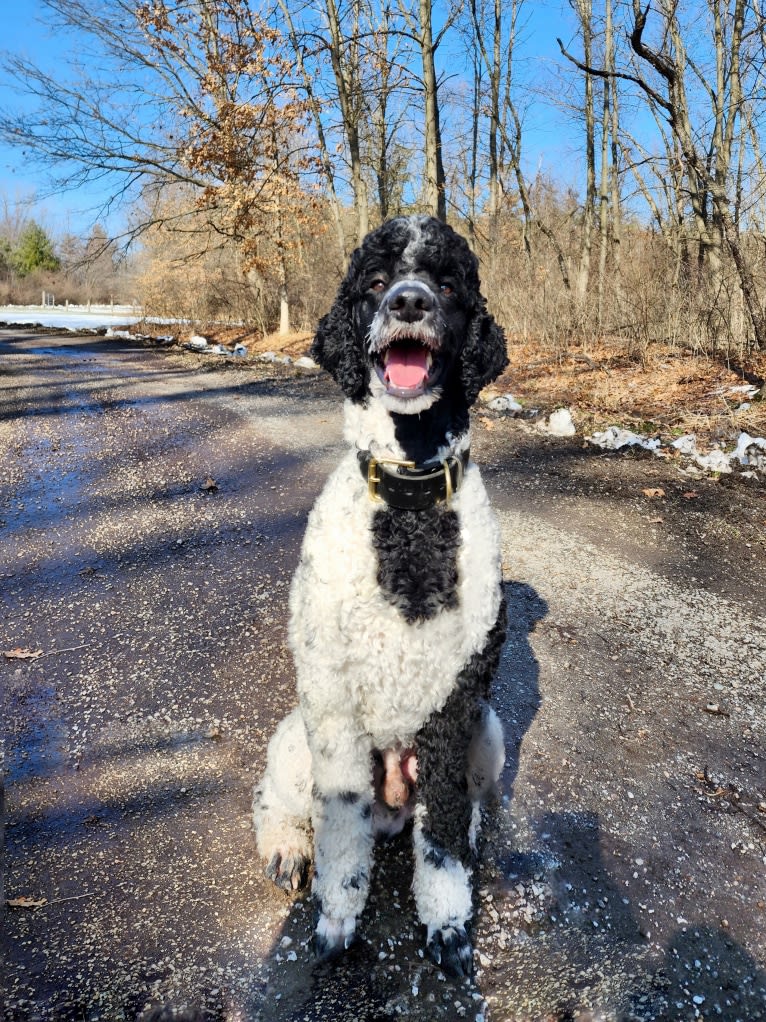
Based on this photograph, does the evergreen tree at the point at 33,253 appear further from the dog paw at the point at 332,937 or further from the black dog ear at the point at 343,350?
the dog paw at the point at 332,937

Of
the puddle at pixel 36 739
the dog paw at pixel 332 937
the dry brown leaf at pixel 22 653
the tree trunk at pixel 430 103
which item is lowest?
the dog paw at pixel 332 937

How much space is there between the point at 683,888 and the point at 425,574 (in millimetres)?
1330

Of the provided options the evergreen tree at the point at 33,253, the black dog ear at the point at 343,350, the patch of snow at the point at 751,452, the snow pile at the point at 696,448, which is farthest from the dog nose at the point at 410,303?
the evergreen tree at the point at 33,253

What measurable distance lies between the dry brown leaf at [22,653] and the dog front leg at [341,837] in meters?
2.09

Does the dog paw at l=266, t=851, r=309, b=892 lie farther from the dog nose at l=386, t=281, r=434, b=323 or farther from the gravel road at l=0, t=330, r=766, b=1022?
the dog nose at l=386, t=281, r=434, b=323

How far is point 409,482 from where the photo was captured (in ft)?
5.73

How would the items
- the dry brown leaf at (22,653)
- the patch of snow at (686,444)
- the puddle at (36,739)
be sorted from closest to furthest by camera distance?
the puddle at (36,739) → the dry brown leaf at (22,653) → the patch of snow at (686,444)

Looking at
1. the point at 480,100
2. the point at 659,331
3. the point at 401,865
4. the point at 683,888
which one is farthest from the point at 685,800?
the point at 480,100

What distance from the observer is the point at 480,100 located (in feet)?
70.3

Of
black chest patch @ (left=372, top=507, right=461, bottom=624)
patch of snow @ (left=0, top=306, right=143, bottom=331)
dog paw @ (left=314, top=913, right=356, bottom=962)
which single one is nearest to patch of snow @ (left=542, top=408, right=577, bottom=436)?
black chest patch @ (left=372, top=507, right=461, bottom=624)

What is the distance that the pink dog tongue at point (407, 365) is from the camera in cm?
173

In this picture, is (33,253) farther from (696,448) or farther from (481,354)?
(481,354)

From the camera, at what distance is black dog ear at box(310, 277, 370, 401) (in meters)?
1.93

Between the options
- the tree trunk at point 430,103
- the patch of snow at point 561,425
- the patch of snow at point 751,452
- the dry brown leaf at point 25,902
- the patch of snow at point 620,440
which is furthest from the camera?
the tree trunk at point 430,103
